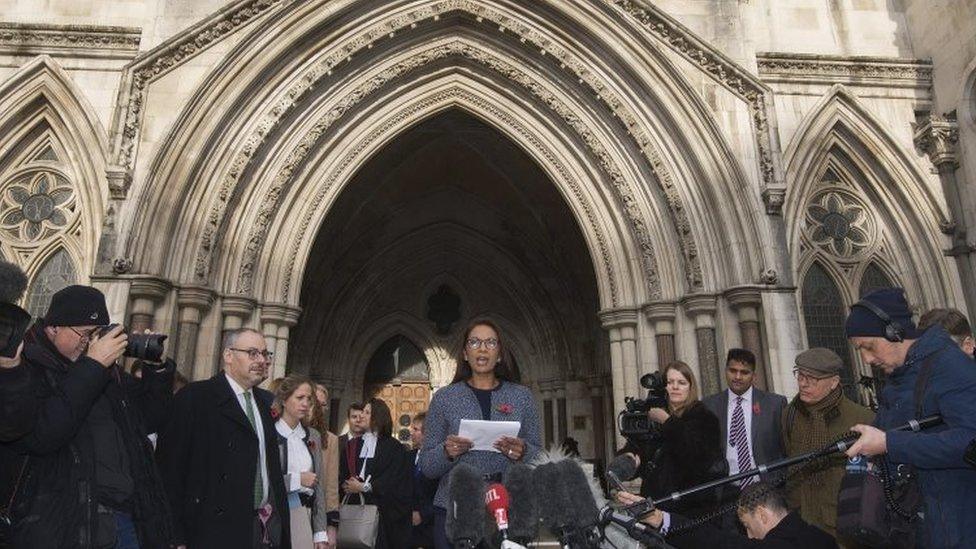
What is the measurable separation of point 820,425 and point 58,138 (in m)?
10.4

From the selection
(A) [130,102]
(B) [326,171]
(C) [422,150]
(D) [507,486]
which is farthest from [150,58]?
(D) [507,486]

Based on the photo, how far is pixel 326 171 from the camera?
958 centimetres

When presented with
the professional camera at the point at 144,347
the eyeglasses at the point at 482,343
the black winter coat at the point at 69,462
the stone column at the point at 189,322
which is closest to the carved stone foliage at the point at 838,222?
the eyeglasses at the point at 482,343

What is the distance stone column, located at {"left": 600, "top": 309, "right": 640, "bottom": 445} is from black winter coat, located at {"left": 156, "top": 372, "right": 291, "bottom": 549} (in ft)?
20.9

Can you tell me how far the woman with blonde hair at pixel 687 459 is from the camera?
11.2ft

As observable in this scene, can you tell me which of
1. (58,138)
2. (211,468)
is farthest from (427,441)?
(58,138)

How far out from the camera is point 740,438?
4.41m

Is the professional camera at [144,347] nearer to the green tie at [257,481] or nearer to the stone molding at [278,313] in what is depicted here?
the green tie at [257,481]

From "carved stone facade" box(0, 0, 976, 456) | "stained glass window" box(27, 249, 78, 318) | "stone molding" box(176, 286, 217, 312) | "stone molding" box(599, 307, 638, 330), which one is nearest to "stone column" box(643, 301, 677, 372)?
"carved stone facade" box(0, 0, 976, 456)

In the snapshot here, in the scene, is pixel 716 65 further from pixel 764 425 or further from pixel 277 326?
pixel 277 326

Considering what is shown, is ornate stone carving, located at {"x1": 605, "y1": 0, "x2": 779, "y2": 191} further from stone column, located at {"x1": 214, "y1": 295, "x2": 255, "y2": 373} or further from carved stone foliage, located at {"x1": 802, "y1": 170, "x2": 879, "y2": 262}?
stone column, located at {"x1": 214, "y1": 295, "x2": 255, "y2": 373}

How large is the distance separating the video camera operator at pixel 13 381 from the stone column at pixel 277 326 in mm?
6601

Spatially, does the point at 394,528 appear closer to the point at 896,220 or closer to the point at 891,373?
the point at 891,373

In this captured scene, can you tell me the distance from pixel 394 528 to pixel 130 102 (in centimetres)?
643
